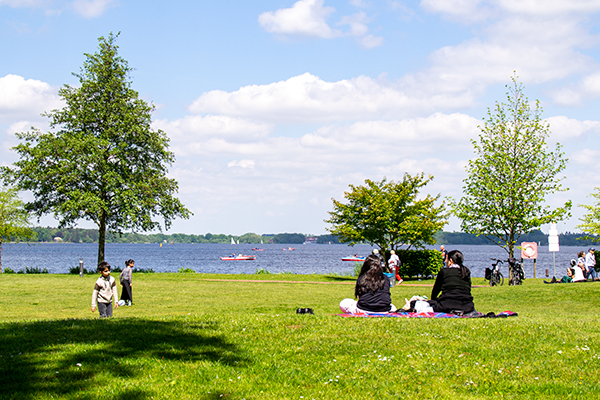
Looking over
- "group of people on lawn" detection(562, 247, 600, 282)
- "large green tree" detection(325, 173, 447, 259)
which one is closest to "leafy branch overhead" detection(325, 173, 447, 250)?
"large green tree" detection(325, 173, 447, 259)

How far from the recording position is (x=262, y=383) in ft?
19.2

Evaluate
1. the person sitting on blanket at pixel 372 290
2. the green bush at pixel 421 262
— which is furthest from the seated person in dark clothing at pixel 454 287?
the green bush at pixel 421 262

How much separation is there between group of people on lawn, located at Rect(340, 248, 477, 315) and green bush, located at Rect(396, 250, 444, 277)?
81.8ft

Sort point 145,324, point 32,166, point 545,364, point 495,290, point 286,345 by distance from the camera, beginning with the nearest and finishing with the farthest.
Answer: point 545,364
point 286,345
point 145,324
point 495,290
point 32,166

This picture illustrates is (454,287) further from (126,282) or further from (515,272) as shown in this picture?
(515,272)

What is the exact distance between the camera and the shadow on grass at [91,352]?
18.7 ft

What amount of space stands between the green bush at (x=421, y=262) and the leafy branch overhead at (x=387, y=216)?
1350 millimetres

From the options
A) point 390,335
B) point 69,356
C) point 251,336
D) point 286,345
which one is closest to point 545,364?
point 390,335

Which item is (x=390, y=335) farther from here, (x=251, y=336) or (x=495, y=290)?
(x=495, y=290)

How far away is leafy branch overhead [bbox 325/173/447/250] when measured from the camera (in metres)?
36.2

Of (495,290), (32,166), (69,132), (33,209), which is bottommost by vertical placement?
(495,290)

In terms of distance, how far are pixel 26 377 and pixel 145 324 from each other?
3.30 m

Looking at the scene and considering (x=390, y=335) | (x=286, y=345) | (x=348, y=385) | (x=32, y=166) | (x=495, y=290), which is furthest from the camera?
(x=32, y=166)

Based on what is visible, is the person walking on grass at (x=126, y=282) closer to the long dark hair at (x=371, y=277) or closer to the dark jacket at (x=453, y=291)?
the long dark hair at (x=371, y=277)
